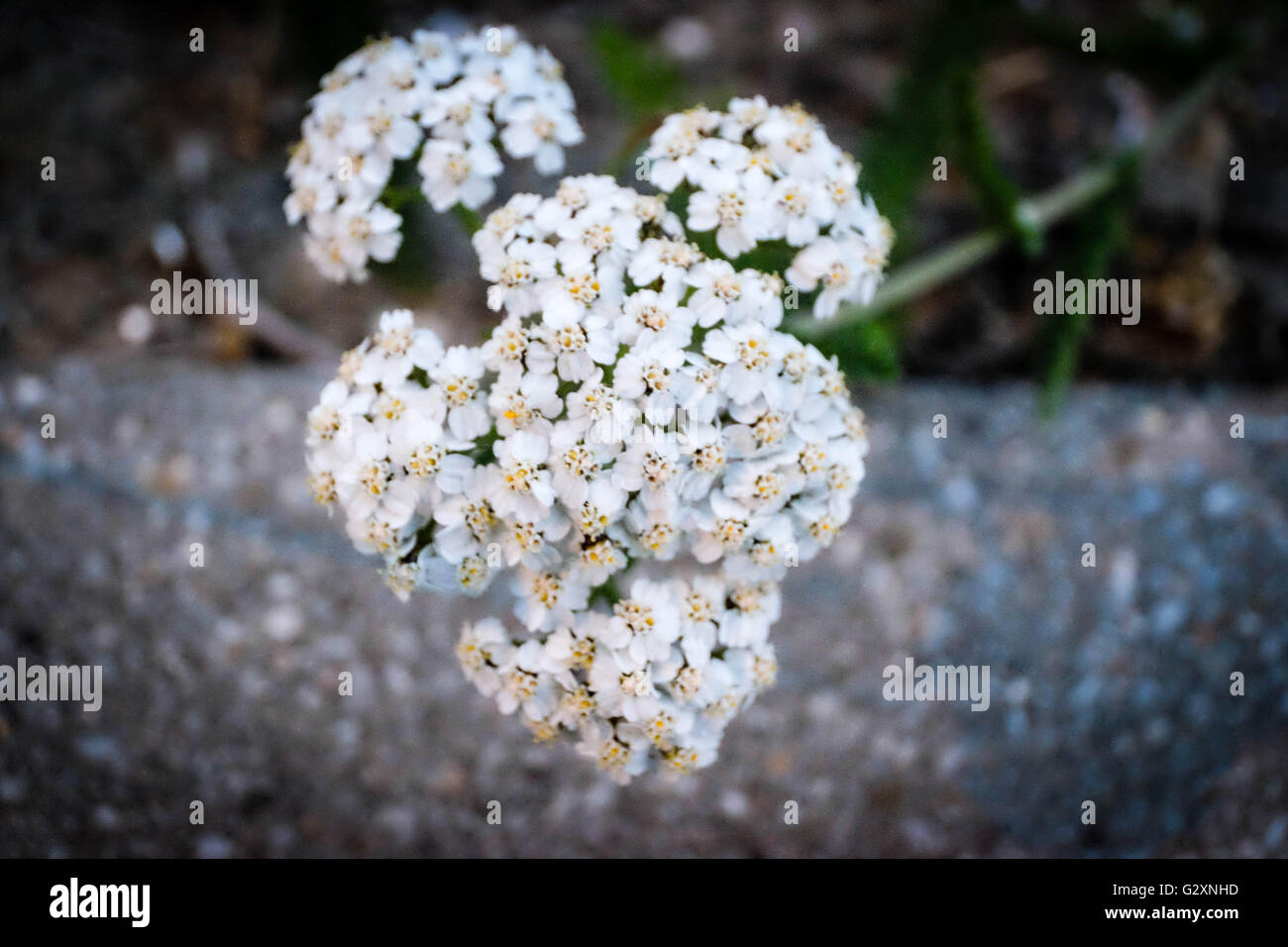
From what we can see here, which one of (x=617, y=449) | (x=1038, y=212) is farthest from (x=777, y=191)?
(x=1038, y=212)

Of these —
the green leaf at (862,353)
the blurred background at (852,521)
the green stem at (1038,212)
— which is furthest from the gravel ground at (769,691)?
the green leaf at (862,353)

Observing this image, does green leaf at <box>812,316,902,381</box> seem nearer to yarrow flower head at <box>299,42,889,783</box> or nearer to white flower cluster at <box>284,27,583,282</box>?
yarrow flower head at <box>299,42,889,783</box>

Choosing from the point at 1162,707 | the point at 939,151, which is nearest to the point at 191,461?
the point at 939,151

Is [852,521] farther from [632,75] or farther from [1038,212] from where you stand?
[632,75]

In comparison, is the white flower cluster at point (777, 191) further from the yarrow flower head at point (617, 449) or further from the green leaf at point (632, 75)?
the green leaf at point (632, 75)

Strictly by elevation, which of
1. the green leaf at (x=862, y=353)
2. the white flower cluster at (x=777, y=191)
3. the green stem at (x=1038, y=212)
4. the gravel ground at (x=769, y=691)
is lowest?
the gravel ground at (x=769, y=691)

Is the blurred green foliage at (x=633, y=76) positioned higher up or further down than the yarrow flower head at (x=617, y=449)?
higher up

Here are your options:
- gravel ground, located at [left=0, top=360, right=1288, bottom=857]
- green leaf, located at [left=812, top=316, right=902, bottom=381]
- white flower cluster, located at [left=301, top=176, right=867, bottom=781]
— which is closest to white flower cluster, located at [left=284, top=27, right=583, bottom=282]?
white flower cluster, located at [left=301, top=176, right=867, bottom=781]
